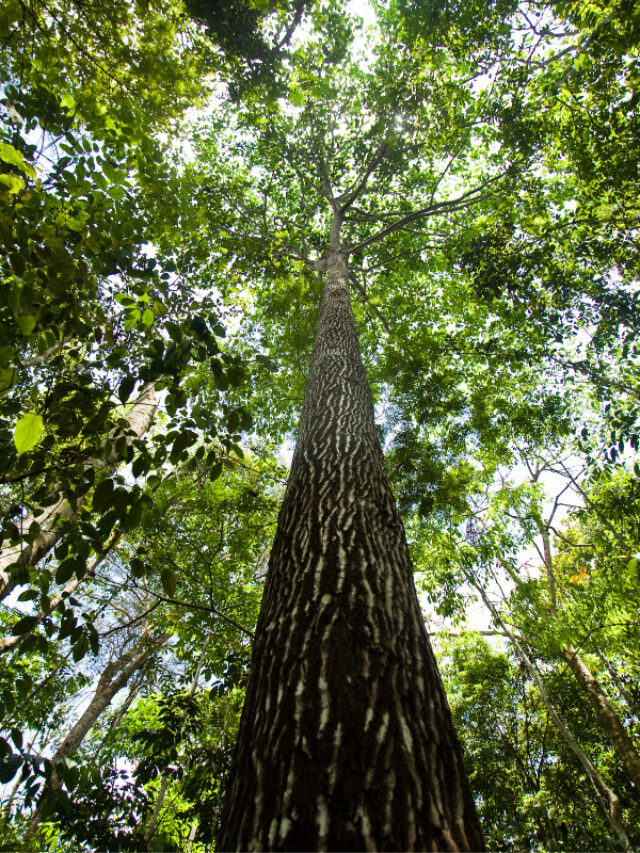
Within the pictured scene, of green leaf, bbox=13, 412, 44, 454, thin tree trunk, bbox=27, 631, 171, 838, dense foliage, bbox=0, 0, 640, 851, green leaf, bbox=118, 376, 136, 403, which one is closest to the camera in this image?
green leaf, bbox=13, 412, 44, 454

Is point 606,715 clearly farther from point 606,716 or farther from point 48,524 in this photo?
point 48,524

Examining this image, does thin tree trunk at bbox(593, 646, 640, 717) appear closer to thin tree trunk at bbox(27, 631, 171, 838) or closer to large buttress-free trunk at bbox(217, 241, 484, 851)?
large buttress-free trunk at bbox(217, 241, 484, 851)

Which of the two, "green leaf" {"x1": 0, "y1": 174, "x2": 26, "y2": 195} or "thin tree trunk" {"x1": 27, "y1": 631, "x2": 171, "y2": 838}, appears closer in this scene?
"green leaf" {"x1": 0, "y1": 174, "x2": 26, "y2": 195}

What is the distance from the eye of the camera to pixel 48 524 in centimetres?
417

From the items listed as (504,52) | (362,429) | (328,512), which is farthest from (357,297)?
(328,512)

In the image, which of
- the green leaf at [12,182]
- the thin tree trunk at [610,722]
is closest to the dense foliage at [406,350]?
the thin tree trunk at [610,722]

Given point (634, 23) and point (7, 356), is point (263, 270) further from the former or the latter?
point (7, 356)

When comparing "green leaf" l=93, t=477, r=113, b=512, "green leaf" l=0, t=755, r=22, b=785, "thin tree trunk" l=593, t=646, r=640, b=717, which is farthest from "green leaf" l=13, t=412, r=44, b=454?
"thin tree trunk" l=593, t=646, r=640, b=717

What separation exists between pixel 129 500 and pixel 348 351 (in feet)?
9.74

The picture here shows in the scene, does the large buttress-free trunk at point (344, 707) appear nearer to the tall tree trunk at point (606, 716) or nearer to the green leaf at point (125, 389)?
the green leaf at point (125, 389)

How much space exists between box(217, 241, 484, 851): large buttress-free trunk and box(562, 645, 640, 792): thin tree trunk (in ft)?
22.9

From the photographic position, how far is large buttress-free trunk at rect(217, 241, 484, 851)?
0.89 meters

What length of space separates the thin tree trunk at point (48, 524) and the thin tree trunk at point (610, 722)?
7899 mm

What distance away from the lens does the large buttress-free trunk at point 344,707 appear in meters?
0.89
